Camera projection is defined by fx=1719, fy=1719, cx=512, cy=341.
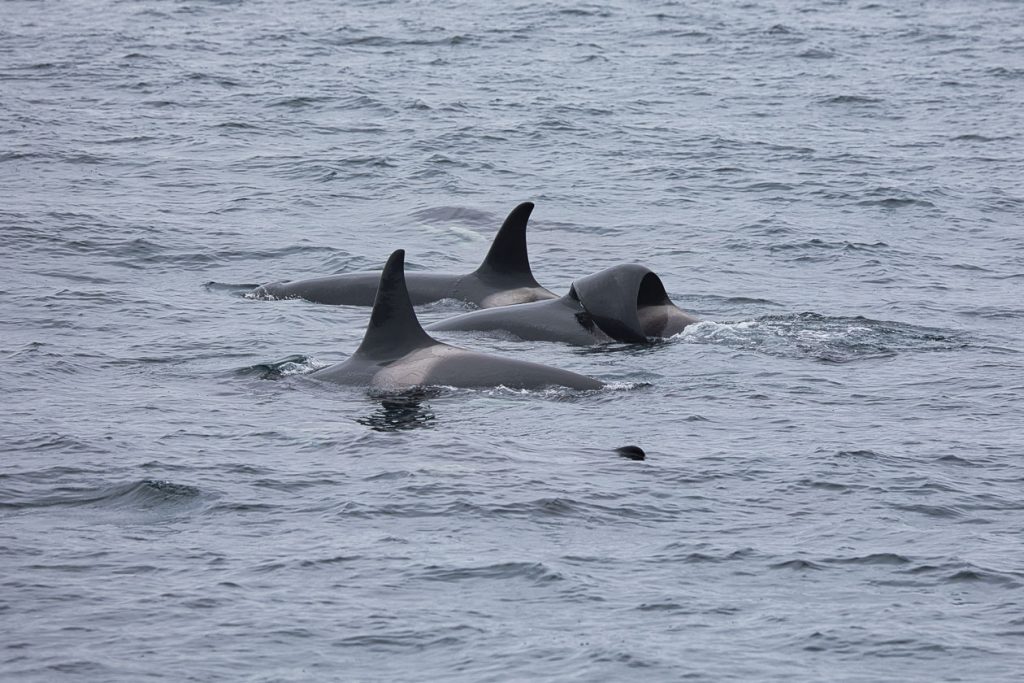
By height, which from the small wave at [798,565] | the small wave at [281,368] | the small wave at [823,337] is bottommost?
the small wave at [823,337]

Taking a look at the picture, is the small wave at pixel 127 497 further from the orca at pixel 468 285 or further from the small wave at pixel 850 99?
the small wave at pixel 850 99

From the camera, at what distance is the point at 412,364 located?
62.5 ft

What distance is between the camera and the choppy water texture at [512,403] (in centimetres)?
1287

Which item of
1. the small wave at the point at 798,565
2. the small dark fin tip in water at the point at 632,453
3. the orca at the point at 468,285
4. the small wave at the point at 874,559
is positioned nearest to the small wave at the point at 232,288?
the orca at the point at 468,285

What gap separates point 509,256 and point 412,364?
560 cm

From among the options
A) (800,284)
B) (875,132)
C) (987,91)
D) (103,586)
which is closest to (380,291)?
(103,586)

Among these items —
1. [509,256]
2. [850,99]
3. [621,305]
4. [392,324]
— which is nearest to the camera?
[392,324]

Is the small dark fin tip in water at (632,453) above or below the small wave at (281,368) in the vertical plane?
below

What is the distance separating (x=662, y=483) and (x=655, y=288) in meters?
7.13

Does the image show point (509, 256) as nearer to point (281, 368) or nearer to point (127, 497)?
point (281, 368)

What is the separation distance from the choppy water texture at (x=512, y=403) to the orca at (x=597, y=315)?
1.49 ft

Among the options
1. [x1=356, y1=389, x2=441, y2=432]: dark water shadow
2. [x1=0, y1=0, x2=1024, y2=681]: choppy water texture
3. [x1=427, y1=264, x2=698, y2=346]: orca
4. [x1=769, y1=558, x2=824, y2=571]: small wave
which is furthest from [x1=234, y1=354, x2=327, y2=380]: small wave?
[x1=769, y1=558, x2=824, y2=571]: small wave

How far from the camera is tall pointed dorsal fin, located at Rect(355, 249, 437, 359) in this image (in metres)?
18.7

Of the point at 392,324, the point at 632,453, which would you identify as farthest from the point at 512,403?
the point at 632,453
